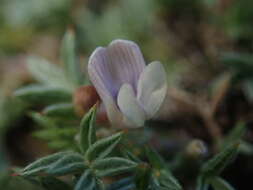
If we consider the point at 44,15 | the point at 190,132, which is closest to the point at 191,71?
the point at 190,132

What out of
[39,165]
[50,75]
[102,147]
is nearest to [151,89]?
[102,147]

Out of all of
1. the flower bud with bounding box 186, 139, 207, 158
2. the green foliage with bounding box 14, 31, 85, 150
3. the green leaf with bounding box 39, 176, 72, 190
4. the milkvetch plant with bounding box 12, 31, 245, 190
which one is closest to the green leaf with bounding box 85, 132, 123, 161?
the milkvetch plant with bounding box 12, 31, 245, 190

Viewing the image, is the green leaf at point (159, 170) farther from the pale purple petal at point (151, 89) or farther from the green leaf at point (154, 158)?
the pale purple petal at point (151, 89)

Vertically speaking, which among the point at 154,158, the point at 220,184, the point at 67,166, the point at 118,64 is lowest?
the point at 220,184

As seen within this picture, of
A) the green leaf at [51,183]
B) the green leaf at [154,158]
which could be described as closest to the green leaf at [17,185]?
the green leaf at [51,183]

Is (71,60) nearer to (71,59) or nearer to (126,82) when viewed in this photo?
(71,59)

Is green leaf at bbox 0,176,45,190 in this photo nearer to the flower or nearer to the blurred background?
the flower
